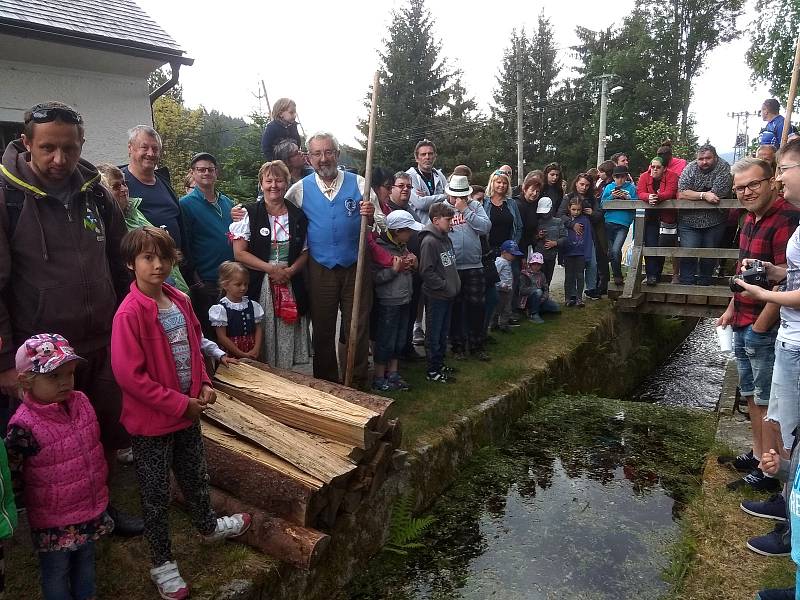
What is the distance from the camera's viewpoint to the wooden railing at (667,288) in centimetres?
734

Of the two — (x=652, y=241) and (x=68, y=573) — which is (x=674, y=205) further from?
(x=68, y=573)

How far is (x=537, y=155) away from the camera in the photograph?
134 ft

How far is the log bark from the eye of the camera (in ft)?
10.3

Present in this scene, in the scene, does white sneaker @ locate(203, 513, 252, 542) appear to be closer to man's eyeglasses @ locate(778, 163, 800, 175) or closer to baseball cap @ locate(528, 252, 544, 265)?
man's eyeglasses @ locate(778, 163, 800, 175)

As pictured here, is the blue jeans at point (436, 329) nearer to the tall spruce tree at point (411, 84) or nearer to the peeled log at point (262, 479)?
the peeled log at point (262, 479)

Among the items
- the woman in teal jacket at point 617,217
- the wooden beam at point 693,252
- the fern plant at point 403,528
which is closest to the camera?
the fern plant at point 403,528

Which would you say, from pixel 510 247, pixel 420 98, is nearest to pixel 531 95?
pixel 420 98

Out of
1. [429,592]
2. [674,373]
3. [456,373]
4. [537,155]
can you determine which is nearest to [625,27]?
[537,155]

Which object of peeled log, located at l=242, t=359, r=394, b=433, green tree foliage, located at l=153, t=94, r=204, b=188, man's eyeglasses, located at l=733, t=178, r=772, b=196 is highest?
green tree foliage, located at l=153, t=94, r=204, b=188

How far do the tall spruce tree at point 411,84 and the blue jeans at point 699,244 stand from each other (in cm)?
2355

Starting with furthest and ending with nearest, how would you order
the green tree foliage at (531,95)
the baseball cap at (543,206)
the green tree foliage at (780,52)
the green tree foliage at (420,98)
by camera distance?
the green tree foliage at (531,95), the green tree foliage at (420,98), the green tree foliage at (780,52), the baseball cap at (543,206)

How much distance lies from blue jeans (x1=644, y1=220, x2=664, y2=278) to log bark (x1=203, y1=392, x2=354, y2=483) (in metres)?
6.35

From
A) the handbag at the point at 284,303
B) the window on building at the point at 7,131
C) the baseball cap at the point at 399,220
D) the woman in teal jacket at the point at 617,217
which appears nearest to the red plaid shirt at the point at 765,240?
the baseball cap at the point at 399,220

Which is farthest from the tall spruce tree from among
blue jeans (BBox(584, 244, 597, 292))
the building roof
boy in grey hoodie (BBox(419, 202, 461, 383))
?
boy in grey hoodie (BBox(419, 202, 461, 383))
